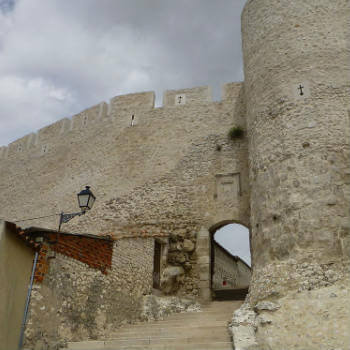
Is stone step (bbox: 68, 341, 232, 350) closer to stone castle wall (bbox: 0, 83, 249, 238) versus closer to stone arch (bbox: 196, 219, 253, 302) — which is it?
stone arch (bbox: 196, 219, 253, 302)

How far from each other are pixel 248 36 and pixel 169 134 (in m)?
3.60

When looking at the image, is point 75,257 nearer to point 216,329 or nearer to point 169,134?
point 216,329

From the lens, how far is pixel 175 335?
6.50 meters

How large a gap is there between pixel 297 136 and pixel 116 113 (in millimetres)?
7254

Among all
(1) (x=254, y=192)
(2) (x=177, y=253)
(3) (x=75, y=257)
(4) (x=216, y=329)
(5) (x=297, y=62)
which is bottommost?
(4) (x=216, y=329)

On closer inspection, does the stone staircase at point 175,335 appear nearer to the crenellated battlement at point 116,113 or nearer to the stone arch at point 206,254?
the stone arch at point 206,254

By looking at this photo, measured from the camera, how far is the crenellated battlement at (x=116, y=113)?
1216 centimetres

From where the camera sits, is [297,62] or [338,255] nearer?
[338,255]

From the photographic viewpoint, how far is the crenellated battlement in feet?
39.9

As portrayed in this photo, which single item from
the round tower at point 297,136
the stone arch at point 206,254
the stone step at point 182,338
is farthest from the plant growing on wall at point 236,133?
the stone step at point 182,338

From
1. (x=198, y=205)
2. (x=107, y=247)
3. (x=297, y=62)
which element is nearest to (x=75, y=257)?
(x=107, y=247)

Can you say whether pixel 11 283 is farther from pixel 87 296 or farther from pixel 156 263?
pixel 156 263

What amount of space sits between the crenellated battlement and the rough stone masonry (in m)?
0.05

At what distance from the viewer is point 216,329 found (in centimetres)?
646
